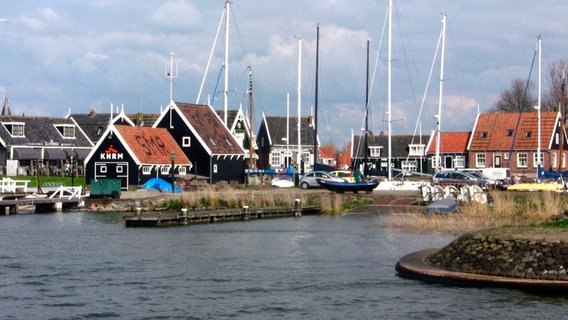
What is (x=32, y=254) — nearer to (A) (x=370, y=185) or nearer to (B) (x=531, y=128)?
(A) (x=370, y=185)

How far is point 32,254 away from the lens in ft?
128

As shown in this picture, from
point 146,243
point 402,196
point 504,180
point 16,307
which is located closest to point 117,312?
point 16,307

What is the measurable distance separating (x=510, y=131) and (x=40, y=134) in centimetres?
5022

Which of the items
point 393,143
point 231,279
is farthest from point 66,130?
point 231,279

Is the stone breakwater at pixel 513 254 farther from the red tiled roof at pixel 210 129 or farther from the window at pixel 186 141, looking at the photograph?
the window at pixel 186 141

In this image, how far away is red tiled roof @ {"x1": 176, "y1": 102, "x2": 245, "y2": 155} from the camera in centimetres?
8875

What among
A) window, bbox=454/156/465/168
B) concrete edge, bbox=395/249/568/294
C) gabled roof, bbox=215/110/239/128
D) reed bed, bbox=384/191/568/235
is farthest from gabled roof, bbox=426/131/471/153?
concrete edge, bbox=395/249/568/294

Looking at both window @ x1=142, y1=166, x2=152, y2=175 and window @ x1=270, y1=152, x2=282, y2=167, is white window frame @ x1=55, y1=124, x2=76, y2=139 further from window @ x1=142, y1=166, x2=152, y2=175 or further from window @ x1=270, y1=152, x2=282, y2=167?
window @ x1=270, y1=152, x2=282, y2=167

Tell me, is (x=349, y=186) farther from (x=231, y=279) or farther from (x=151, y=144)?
(x=231, y=279)

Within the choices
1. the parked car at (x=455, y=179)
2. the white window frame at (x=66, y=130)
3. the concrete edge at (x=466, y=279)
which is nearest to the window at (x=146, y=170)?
the parked car at (x=455, y=179)

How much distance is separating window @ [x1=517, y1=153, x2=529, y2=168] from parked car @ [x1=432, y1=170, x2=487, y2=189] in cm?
2937

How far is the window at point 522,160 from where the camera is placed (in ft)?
337

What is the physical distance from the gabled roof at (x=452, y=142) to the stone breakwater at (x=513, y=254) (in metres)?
79.5

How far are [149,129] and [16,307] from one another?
60.7 meters
